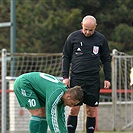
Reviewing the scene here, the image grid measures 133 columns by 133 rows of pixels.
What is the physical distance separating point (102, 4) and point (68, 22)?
170 centimetres

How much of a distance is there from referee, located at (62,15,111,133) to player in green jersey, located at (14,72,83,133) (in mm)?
709

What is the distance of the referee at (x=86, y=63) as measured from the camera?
973 centimetres

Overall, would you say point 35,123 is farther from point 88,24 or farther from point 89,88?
point 88,24

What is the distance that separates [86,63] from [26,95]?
1094 mm

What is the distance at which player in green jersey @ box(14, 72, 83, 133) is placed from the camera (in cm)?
866

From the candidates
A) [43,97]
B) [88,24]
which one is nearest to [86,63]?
[88,24]

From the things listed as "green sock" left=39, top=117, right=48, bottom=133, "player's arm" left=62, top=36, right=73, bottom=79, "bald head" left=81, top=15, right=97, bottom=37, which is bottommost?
"green sock" left=39, top=117, right=48, bottom=133

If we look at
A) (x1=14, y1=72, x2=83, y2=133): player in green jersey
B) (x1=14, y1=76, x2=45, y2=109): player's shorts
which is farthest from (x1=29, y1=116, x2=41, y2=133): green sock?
(x1=14, y1=76, x2=45, y2=109): player's shorts

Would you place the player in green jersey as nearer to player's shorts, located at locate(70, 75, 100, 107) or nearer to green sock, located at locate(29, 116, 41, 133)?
green sock, located at locate(29, 116, 41, 133)

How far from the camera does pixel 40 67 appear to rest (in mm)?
21172

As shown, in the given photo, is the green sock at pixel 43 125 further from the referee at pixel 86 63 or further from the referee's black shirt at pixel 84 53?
the referee's black shirt at pixel 84 53

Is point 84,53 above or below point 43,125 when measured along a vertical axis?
above

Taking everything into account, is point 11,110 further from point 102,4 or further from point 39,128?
point 102,4

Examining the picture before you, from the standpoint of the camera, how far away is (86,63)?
31.9 ft
